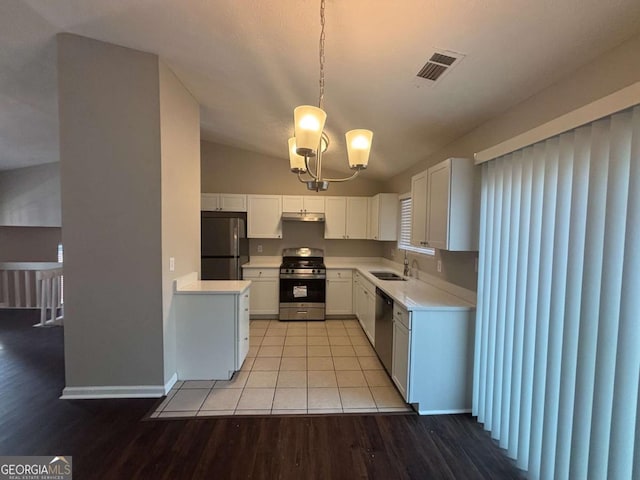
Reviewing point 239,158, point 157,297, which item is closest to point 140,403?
point 157,297

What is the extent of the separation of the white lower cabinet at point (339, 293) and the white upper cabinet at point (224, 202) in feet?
6.14

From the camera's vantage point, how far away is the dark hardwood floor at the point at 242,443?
1.70 meters

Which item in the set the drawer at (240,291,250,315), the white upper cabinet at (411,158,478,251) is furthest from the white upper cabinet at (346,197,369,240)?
the white upper cabinet at (411,158,478,251)

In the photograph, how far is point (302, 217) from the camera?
4.65 meters

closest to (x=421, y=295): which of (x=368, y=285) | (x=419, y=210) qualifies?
(x=419, y=210)

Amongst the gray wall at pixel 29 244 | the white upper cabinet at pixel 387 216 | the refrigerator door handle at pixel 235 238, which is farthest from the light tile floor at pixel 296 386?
the gray wall at pixel 29 244

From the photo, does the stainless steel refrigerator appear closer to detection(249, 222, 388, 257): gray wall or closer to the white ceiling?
detection(249, 222, 388, 257): gray wall

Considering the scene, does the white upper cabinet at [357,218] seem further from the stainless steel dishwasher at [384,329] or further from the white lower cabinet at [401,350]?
the white lower cabinet at [401,350]

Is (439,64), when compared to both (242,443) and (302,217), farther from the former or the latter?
(302,217)

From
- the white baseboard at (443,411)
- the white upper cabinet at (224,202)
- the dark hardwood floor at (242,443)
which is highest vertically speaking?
the white upper cabinet at (224,202)

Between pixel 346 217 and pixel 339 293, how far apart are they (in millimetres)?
1315

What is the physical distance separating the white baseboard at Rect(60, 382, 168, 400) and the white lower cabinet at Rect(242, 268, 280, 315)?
6.92ft

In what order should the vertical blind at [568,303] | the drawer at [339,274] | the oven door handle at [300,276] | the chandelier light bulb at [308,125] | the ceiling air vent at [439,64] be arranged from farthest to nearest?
1. the drawer at [339,274]
2. the oven door handle at [300,276]
3. the ceiling air vent at [439,64]
4. the chandelier light bulb at [308,125]
5. the vertical blind at [568,303]

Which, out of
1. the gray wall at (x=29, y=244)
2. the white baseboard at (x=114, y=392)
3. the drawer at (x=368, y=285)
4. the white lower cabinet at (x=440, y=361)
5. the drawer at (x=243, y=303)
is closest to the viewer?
the white lower cabinet at (x=440, y=361)
